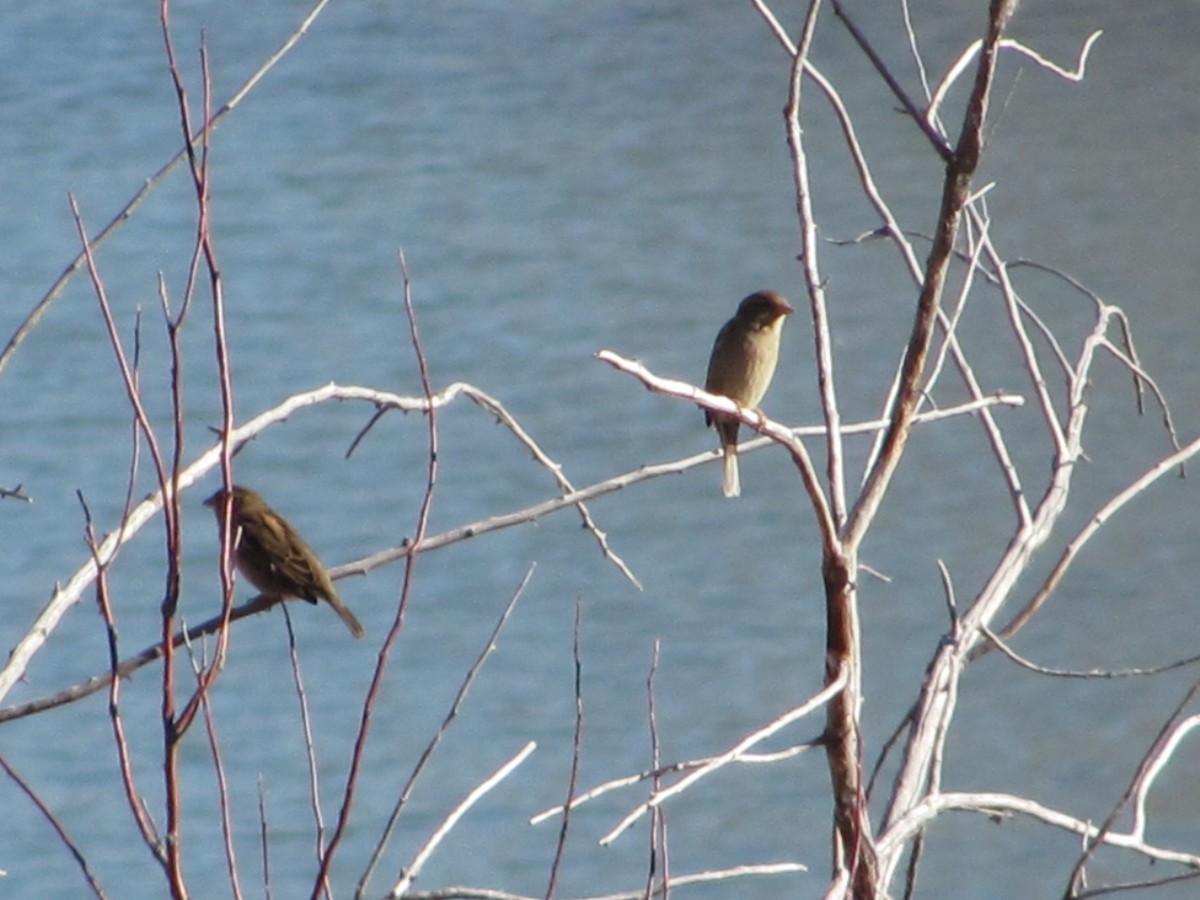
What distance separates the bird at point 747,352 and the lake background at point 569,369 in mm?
1710

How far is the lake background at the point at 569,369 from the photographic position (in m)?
7.44

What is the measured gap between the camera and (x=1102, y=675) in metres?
2.71

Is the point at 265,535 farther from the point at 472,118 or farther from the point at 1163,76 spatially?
the point at 1163,76

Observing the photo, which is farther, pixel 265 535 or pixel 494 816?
pixel 494 816

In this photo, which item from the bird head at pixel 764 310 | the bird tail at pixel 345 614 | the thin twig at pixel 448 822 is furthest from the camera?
the bird head at pixel 764 310

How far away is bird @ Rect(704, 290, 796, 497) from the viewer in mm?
5816

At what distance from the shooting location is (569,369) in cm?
1015

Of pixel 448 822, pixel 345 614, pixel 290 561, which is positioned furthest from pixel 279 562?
pixel 448 822

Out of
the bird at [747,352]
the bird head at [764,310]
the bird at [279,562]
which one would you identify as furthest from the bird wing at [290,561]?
the bird head at [764,310]

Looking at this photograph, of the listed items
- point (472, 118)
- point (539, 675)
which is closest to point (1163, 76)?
point (472, 118)

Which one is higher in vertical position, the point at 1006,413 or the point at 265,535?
the point at 265,535

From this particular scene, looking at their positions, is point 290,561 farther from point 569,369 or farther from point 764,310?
point 569,369

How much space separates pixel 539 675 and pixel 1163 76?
22.6ft

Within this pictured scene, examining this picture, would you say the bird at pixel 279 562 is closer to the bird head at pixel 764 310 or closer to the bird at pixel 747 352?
the bird at pixel 747 352
